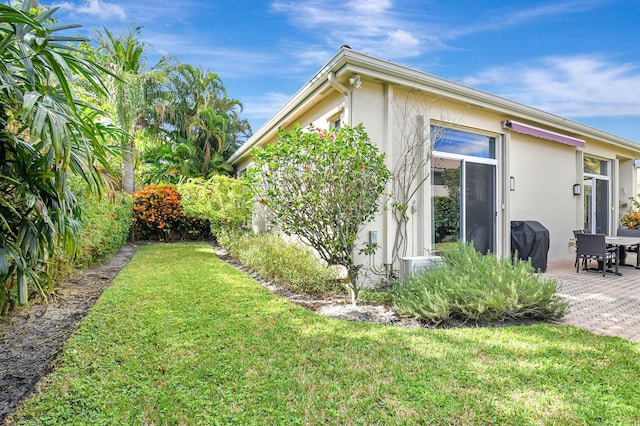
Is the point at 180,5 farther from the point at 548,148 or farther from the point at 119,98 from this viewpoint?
the point at 548,148

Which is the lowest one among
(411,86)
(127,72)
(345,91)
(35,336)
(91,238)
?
(35,336)

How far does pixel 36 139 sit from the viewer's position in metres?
2.40

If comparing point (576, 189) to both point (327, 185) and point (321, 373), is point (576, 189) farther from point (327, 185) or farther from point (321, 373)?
point (321, 373)

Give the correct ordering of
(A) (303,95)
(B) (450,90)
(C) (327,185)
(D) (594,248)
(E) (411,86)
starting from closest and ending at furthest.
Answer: (C) (327,185), (E) (411,86), (B) (450,90), (A) (303,95), (D) (594,248)

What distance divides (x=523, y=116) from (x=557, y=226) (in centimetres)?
375

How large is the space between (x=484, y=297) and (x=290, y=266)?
3455 millimetres

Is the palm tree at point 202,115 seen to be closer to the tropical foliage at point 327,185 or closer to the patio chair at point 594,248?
the tropical foliage at point 327,185

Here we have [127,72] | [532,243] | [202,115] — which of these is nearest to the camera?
[532,243]

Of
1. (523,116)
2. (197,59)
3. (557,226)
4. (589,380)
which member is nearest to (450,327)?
(589,380)

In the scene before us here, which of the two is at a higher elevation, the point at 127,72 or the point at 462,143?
the point at 127,72

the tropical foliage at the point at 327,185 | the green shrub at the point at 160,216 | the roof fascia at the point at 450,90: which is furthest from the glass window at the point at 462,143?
the green shrub at the point at 160,216

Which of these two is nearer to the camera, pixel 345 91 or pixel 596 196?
pixel 345 91

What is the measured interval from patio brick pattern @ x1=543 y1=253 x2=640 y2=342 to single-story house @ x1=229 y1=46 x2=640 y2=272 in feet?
5.37

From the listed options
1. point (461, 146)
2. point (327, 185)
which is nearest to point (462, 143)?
point (461, 146)
